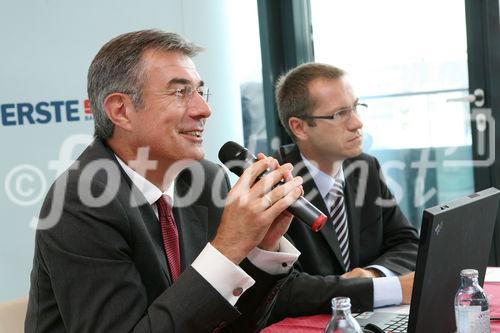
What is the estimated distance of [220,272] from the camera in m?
1.47

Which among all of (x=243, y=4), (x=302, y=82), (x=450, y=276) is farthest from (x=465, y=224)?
(x=243, y=4)

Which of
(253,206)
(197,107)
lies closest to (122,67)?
(197,107)

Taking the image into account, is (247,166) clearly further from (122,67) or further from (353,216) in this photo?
(353,216)

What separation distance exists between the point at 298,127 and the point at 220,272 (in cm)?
131

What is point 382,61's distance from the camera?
4242 millimetres

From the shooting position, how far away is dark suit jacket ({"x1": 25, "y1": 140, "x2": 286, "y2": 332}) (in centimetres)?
145

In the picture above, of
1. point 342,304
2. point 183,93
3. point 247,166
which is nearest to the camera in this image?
point 342,304

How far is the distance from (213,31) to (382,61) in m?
1.05

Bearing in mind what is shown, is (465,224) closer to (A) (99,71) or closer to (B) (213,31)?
(A) (99,71)

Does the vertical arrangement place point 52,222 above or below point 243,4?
below

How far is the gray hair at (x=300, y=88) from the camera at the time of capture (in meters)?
2.68

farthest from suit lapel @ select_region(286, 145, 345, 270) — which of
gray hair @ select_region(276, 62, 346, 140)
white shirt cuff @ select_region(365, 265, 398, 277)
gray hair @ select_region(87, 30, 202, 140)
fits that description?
gray hair @ select_region(87, 30, 202, 140)

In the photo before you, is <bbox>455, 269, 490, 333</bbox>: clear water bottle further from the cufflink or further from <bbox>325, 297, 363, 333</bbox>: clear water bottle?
the cufflink

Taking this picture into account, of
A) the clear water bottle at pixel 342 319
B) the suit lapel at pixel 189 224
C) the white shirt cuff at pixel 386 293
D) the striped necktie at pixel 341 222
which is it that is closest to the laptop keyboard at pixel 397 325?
the white shirt cuff at pixel 386 293
